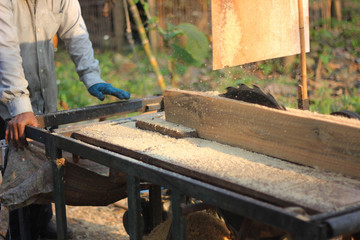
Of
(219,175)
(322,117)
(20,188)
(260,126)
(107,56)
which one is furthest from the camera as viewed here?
(107,56)

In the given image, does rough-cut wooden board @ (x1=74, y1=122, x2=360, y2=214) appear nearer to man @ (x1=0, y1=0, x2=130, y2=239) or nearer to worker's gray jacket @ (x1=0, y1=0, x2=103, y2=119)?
man @ (x1=0, y1=0, x2=130, y2=239)

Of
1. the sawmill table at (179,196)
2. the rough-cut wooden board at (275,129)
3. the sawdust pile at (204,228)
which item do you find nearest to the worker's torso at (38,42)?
the sawmill table at (179,196)

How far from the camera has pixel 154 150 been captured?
2.35 meters

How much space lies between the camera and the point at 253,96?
2.41 m

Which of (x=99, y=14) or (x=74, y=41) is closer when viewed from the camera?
(x=74, y=41)

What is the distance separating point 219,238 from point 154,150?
698 mm

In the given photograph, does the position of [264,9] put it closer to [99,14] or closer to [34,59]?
[34,59]

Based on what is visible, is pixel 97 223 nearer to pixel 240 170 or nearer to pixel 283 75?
pixel 240 170

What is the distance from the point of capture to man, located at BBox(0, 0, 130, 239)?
3.18 m

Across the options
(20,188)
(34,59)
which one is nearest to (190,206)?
(20,188)

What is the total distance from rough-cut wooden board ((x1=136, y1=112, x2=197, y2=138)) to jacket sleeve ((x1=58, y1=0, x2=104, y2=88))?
0.87 m

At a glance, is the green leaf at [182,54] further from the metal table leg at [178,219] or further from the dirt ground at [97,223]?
the metal table leg at [178,219]

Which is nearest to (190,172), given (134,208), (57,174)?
(134,208)

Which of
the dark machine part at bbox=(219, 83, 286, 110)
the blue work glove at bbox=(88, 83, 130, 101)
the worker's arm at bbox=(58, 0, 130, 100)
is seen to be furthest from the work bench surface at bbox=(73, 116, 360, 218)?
the worker's arm at bbox=(58, 0, 130, 100)
